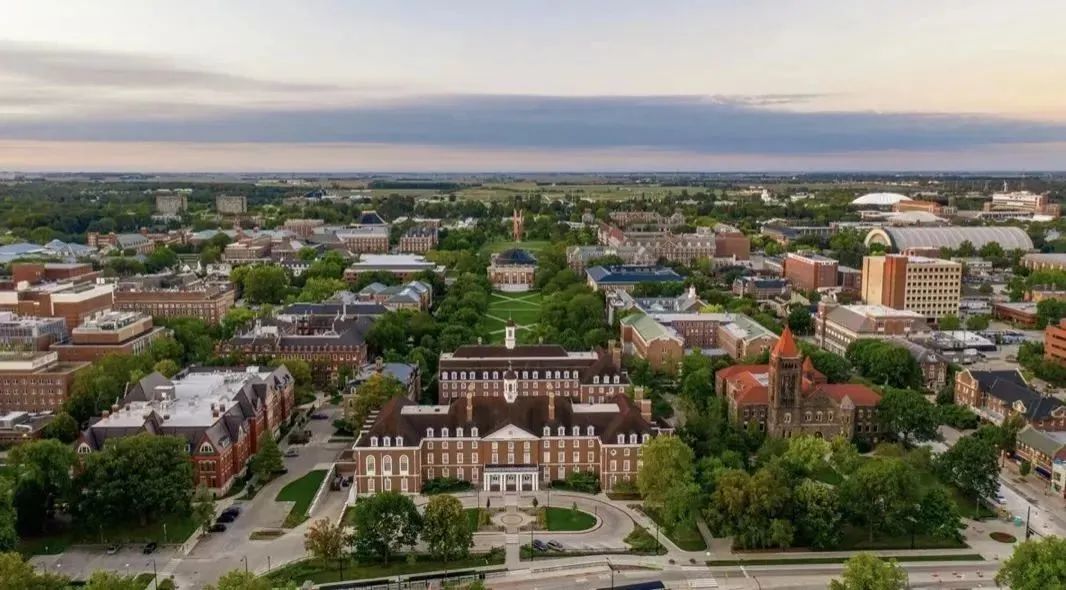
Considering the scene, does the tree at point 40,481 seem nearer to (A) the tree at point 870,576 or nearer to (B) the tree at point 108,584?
(B) the tree at point 108,584

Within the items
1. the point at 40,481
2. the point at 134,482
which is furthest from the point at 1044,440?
the point at 40,481

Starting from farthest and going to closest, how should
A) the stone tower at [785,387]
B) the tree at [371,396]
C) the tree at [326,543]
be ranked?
the tree at [371,396]
the stone tower at [785,387]
the tree at [326,543]

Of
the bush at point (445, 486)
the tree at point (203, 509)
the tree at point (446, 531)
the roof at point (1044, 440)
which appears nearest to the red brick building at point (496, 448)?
the bush at point (445, 486)

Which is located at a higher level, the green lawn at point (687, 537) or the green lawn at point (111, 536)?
the green lawn at point (687, 537)

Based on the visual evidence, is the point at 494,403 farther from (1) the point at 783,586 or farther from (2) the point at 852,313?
(2) the point at 852,313

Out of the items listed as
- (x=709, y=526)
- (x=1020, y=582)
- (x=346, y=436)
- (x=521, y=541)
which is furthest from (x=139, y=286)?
(x=1020, y=582)

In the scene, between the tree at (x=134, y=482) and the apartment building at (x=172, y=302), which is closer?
the tree at (x=134, y=482)

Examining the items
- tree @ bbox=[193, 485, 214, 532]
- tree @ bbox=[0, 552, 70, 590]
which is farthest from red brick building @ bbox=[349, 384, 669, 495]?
tree @ bbox=[0, 552, 70, 590]
